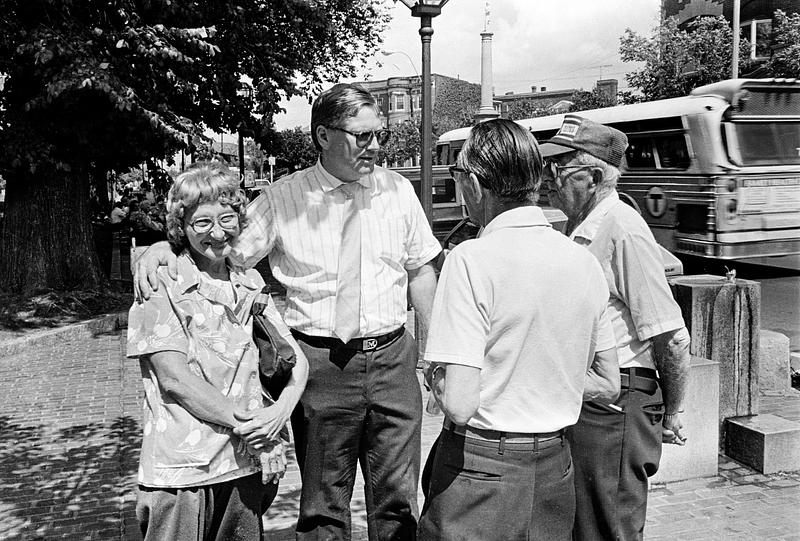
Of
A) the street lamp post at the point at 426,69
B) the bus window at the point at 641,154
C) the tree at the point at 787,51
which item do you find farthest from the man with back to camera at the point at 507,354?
the tree at the point at 787,51

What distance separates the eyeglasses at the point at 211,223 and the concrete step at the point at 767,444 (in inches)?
143

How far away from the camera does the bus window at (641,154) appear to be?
46.3 feet

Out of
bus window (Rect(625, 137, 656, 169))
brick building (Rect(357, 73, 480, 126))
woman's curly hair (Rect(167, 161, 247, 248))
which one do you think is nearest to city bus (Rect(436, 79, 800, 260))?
bus window (Rect(625, 137, 656, 169))

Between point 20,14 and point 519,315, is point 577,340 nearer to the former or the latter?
point 519,315

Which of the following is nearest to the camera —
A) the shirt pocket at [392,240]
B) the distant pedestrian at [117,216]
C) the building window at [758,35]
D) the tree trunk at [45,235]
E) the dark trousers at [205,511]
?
the dark trousers at [205,511]

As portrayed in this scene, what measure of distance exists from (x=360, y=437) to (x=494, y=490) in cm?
96

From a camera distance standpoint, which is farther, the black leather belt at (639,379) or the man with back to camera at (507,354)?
the black leather belt at (639,379)

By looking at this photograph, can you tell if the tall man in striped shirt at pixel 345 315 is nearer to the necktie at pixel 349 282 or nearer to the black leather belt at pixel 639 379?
the necktie at pixel 349 282

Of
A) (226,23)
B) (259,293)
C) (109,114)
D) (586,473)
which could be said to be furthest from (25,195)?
(586,473)

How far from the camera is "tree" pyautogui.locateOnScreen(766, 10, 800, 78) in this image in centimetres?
2277

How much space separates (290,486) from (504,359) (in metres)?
2.99

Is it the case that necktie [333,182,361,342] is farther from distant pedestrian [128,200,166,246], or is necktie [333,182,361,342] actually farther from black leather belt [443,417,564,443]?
distant pedestrian [128,200,166,246]

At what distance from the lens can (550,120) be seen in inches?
703

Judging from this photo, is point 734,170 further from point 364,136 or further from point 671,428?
point 364,136
